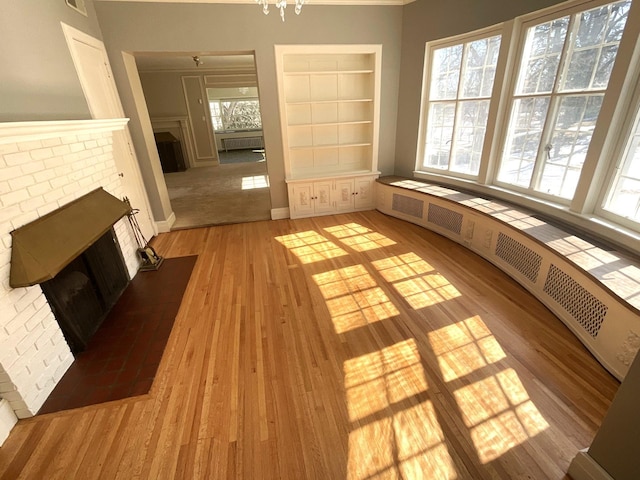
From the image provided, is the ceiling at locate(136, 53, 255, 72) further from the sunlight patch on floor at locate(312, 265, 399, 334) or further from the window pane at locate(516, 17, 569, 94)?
the sunlight patch on floor at locate(312, 265, 399, 334)

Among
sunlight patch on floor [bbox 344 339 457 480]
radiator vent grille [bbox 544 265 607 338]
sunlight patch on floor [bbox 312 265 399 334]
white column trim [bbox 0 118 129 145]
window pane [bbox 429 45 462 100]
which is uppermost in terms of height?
window pane [bbox 429 45 462 100]

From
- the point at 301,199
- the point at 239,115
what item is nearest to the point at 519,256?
the point at 301,199

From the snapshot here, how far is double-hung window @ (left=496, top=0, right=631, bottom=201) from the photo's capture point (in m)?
2.48

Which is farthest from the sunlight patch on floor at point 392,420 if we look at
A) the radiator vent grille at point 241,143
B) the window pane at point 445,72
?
the radiator vent grille at point 241,143

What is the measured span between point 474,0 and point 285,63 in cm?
235

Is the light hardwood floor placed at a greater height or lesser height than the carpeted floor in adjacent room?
lesser

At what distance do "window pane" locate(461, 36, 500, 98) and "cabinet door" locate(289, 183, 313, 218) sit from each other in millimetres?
2409

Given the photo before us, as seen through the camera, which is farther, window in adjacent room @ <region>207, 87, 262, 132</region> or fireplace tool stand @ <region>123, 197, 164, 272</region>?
window in adjacent room @ <region>207, 87, 262, 132</region>

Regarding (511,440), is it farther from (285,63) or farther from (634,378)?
(285,63)

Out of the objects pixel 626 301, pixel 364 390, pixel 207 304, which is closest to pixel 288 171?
pixel 207 304

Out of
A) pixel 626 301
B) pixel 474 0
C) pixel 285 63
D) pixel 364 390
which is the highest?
pixel 474 0

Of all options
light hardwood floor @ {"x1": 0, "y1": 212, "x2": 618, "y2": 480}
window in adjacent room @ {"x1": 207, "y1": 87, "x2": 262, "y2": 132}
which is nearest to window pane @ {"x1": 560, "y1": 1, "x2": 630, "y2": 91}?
light hardwood floor @ {"x1": 0, "y1": 212, "x2": 618, "y2": 480}

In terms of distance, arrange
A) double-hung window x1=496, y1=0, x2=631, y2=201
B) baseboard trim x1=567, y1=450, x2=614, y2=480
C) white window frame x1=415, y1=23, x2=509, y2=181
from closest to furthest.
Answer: baseboard trim x1=567, y1=450, x2=614, y2=480, double-hung window x1=496, y1=0, x2=631, y2=201, white window frame x1=415, y1=23, x2=509, y2=181

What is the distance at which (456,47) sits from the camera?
148 inches
